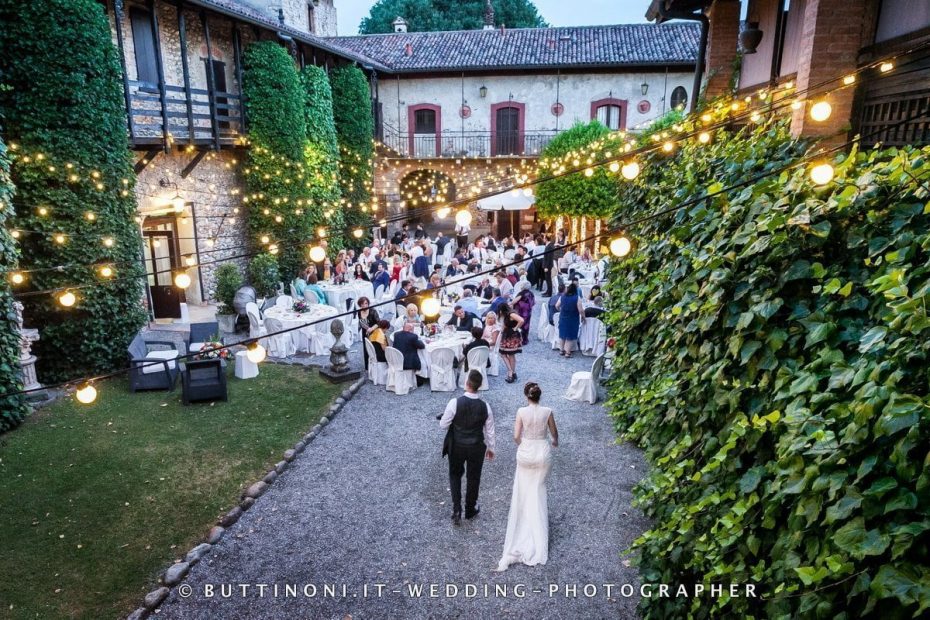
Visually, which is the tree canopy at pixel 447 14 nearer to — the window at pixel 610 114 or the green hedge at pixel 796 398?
the window at pixel 610 114

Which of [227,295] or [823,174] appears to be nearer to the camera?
[823,174]

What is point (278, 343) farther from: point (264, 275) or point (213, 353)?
point (264, 275)

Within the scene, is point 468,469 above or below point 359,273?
below

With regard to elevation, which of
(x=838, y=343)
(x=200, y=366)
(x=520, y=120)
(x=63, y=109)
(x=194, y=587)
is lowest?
(x=194, y=587)

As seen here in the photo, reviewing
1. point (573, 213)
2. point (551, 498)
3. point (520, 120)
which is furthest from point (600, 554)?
point (520, 120)

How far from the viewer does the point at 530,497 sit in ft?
18.4

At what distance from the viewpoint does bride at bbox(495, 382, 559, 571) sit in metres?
5.56

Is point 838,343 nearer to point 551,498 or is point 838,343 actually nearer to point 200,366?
point 551,498

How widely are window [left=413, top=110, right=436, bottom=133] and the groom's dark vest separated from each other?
23422 mm

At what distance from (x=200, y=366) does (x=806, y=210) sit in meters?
8.62

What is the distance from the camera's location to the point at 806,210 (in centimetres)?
332

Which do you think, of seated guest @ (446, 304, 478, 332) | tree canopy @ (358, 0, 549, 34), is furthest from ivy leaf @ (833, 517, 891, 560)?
tree canopy @ (358, 0, 549, 34)

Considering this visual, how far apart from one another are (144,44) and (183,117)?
1.68m

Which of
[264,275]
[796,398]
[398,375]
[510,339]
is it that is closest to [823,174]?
[796,398]
